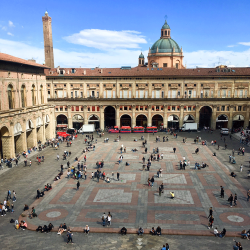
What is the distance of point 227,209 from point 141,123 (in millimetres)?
54649

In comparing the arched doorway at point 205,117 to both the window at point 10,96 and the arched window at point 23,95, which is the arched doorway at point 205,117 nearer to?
the arched window at point 23,95

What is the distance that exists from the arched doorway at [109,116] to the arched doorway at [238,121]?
123 ft

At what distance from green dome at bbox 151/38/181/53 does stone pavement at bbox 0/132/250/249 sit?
6000 centimetres

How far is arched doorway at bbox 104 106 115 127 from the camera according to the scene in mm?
83750

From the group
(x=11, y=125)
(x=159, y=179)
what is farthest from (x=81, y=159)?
(x=159, y=179)

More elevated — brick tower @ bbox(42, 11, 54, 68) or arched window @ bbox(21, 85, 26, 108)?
brick tower @ bbox(42, 11, 54, 68)

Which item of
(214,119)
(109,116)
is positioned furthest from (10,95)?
(214,119)

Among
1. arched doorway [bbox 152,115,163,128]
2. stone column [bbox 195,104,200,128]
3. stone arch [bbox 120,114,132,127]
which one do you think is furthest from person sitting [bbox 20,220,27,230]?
stone column [bbox 195,104,200,128]

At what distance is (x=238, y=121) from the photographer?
79375mm

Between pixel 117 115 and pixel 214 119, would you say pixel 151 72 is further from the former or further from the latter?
pixel 214 119

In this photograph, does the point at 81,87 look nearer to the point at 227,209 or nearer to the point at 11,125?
the point at 11,125

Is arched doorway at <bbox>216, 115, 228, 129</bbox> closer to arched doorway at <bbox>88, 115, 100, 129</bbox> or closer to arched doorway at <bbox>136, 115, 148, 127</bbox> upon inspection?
arched doorway at <bbox>136, 115, 148, 127</bbox>

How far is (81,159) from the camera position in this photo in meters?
49.4

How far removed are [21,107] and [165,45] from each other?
65.3 m
